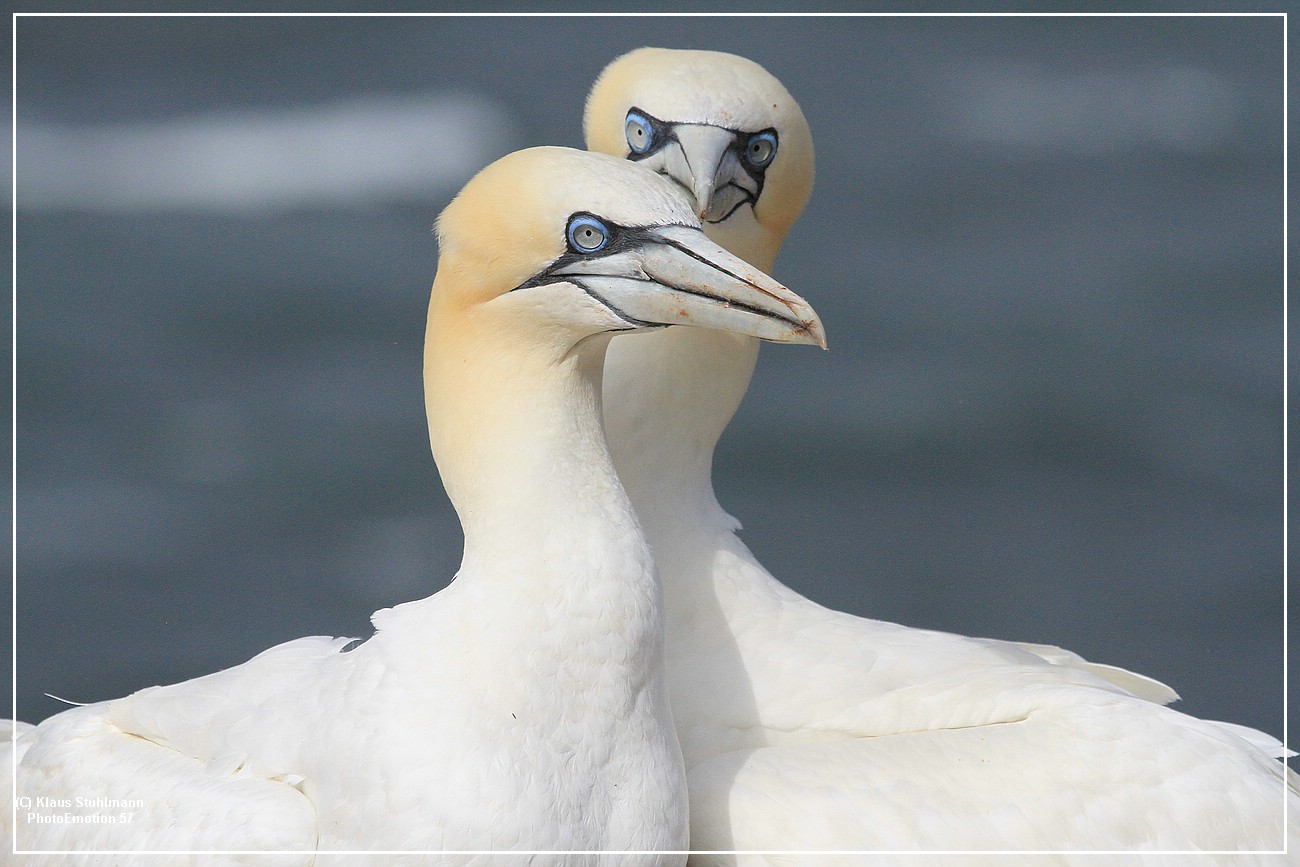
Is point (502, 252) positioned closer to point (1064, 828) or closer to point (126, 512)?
point (1064, 828)

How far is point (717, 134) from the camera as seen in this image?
12.8 feet

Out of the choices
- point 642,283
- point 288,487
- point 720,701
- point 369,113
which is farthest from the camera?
point 288,487

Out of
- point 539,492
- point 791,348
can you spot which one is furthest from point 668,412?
point 791,348

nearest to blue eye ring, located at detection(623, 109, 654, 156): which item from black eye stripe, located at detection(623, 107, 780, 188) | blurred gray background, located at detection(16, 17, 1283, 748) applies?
black eye stripe, located at detection(623, 107, 780, 188)

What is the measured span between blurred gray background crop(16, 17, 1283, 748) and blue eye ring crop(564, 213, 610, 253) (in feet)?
12.5

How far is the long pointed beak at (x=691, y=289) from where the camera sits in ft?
9.82

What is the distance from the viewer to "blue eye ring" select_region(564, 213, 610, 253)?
3035 millimetres

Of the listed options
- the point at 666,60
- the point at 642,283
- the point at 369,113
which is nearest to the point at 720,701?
the point at 642,283

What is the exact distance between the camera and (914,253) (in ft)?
26.9

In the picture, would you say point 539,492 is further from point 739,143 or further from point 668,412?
point 739,143

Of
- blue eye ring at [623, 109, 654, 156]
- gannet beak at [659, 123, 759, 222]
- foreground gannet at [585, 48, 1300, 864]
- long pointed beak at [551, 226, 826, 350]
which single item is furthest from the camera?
blue eye ring at [623, 109, 654, 156]

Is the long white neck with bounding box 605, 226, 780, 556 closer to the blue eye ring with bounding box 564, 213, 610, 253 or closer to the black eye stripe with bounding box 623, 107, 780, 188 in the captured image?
the black eye stripe with bounding box 623, 107, 780, 188

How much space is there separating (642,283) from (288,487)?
5157 millimetres

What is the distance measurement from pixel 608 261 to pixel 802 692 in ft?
4.19
